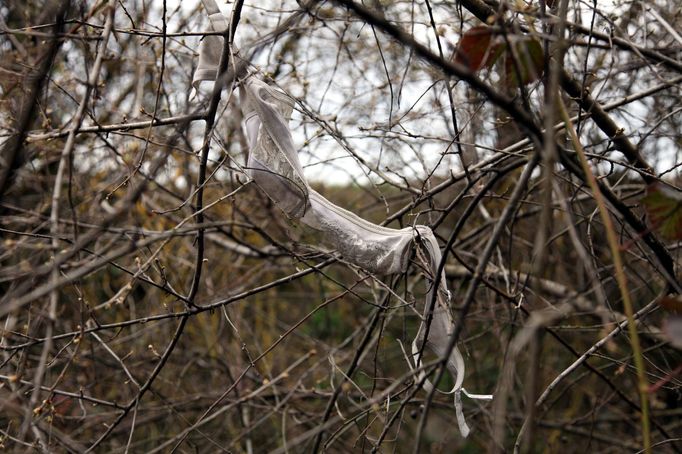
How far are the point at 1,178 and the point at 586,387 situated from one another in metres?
4.09

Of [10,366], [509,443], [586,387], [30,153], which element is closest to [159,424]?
[10,366]

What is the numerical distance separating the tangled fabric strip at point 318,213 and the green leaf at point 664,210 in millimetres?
582

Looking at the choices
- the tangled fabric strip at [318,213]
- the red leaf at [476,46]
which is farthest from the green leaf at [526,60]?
the tangled fabric strip at [318,213]

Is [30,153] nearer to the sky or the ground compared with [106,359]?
nearer to the sky

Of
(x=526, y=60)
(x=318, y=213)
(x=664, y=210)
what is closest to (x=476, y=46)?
(x=526, y=60)

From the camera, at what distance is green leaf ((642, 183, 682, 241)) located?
1279 mm

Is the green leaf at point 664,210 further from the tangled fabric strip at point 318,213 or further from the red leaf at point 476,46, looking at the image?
the tangled fabric strip at point 318,213

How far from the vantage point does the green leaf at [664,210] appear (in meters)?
Answer: 1.28

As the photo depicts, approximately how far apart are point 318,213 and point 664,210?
2.75 feet

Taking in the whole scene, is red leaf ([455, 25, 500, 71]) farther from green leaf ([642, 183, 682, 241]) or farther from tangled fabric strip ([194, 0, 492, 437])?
tangled fabric strip ([194, 0, 492, 437])

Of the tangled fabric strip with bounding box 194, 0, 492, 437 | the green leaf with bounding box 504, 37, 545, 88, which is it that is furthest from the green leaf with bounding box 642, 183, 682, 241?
the tangled fabric strip with bounding box 194, 0, 492, 437

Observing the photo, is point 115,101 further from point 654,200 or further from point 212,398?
point 654,200

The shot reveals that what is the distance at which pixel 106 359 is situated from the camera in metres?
3.90

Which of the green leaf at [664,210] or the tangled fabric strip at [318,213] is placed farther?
the tangled fabric strip at [318,213]
